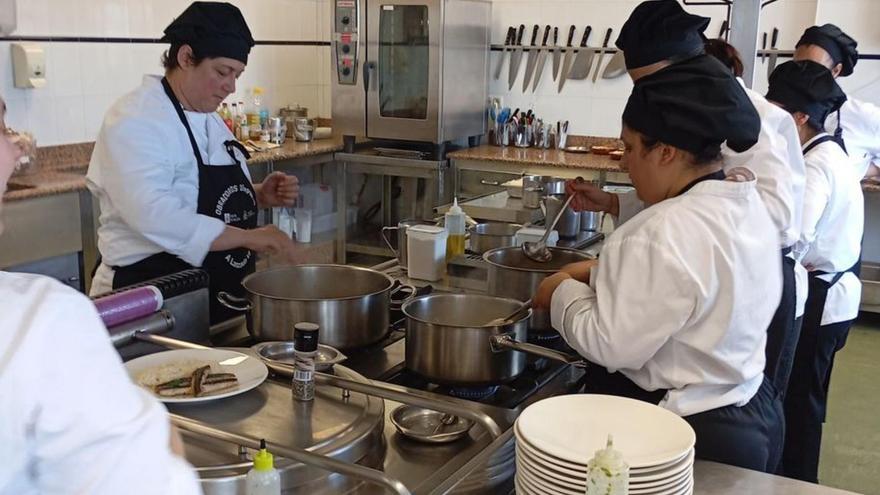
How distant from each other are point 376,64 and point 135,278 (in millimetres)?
3284

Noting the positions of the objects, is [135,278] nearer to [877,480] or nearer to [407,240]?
[407,240]

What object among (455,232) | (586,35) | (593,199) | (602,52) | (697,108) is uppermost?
(586,35)

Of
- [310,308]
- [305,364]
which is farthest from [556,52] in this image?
[305,364]

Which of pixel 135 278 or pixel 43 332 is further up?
pixel 43 332

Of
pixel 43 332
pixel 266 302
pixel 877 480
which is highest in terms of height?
pixel 43 332

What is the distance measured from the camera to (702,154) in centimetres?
158

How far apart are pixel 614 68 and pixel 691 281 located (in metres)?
4.27

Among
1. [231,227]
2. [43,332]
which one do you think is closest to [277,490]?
[43,332]

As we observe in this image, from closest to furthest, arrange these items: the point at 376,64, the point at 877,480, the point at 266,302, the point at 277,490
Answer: the point at 277,490 → the point at 266,302 → the point at 877,480 → the point at 376,64

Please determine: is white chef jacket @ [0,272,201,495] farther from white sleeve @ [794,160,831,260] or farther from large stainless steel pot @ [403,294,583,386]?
white sleeve @ [794,160,831,260]

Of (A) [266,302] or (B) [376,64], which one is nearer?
(A) [266,302]

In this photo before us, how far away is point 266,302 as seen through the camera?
179 centimetres

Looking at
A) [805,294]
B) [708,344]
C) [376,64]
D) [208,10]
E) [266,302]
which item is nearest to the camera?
[708,344]

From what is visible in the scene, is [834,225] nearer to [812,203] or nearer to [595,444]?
[812,203]
